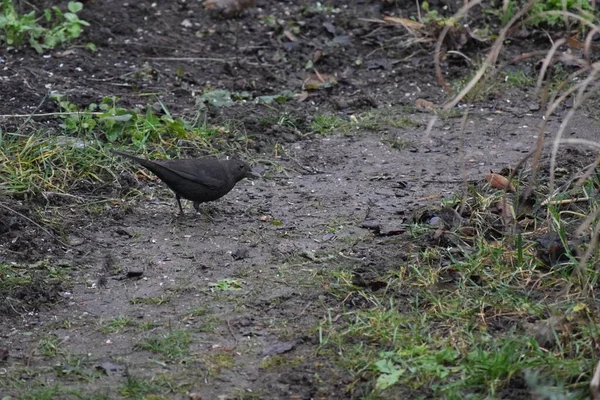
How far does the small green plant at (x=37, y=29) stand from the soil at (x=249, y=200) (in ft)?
0.38

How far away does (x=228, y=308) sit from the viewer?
15.7ft

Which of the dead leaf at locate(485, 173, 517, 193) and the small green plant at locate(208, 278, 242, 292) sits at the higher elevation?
the dead leaf at locate(485, 173, 517, 193)

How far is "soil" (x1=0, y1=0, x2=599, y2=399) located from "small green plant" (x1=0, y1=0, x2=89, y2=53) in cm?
12

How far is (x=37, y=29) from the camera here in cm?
789

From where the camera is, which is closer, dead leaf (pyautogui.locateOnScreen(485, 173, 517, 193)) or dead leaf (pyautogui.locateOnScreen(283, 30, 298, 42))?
dead leaf (pyautogui.locateOnScreen(485, 173, 517, 193))

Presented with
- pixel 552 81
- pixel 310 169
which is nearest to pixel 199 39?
pixel 310 169

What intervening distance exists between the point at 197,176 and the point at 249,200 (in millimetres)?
611

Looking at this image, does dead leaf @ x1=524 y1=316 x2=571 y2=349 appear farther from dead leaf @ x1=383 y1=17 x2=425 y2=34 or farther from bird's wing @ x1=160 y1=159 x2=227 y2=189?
dead leaf @ x1=383 y1=17 x2=425 y2=34

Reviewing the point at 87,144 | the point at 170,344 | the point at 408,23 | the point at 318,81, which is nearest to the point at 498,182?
the point at 170,344

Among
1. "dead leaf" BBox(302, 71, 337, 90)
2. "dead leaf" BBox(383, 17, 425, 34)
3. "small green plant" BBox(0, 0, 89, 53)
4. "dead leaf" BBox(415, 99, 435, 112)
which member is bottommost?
"small green plant" BBox(0, 0, 89, 53)

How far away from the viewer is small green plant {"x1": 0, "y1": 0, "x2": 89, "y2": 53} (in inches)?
307

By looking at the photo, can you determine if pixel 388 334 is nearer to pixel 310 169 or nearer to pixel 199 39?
pixel 310 169

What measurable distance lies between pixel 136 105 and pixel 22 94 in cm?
84

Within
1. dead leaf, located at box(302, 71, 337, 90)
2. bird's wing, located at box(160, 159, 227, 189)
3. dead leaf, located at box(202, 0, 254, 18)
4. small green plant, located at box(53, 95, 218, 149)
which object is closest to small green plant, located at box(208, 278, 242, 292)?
bird's wing, located at box(160, 159, 227, 189)
